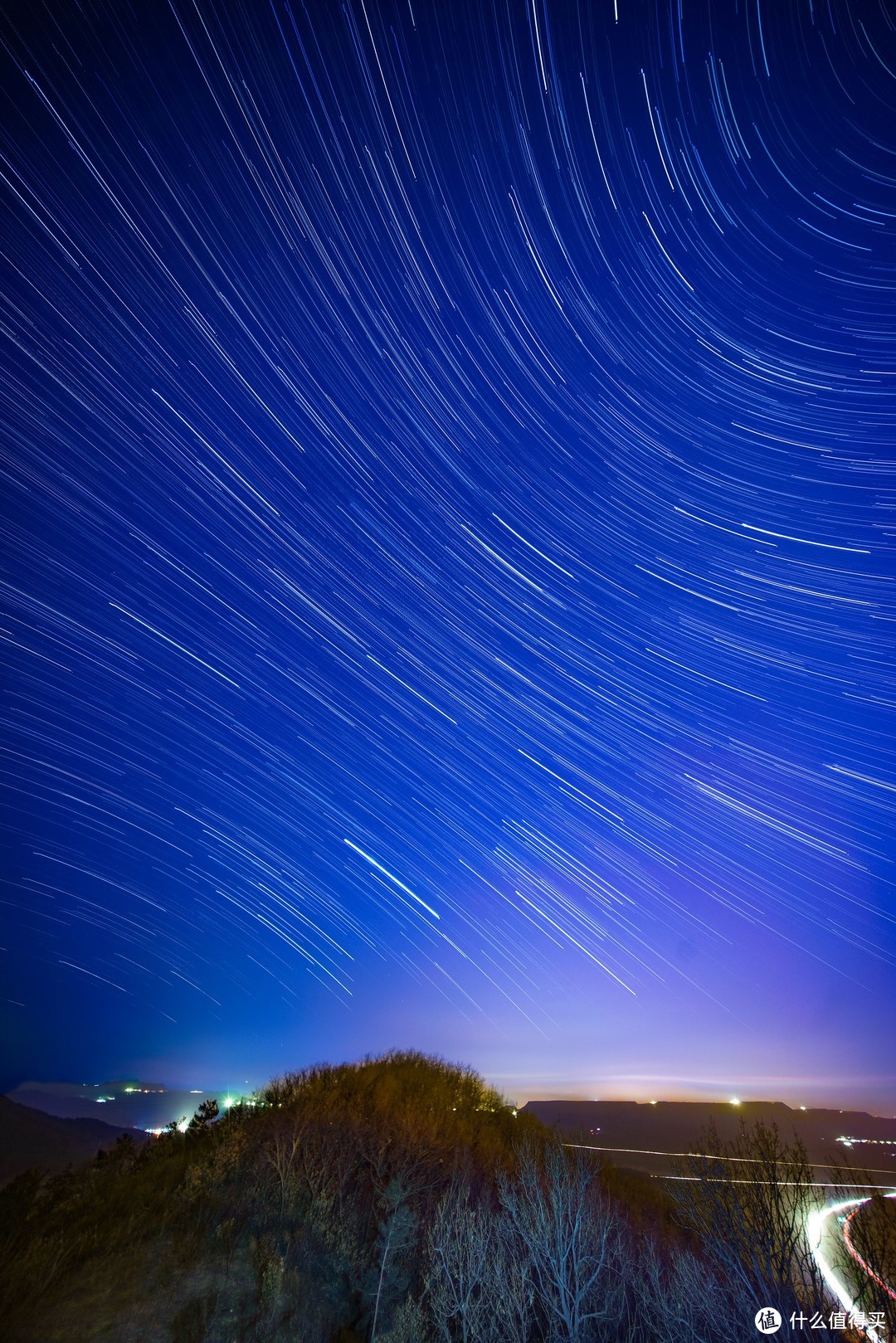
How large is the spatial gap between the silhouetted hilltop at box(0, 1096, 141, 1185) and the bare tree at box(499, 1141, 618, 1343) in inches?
2455

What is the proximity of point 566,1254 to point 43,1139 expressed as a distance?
10232 centimetres

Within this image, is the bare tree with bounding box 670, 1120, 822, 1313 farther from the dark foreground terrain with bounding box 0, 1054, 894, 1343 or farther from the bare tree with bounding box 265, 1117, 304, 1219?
the bare tree with bounding box 265, 1117, 304, 1219

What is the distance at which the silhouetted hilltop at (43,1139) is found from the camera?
67000 mm

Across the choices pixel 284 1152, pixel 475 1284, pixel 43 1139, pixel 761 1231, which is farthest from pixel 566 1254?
pixel 43 1139

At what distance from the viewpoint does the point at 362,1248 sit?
18.4 meters

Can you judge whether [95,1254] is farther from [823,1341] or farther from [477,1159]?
[477,1159]

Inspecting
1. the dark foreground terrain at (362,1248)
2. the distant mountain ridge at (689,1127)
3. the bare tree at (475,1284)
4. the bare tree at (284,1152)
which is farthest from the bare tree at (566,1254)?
the distant mountain ridge at (689,1127)

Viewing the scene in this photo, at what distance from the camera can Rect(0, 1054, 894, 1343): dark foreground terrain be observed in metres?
→ 12.9

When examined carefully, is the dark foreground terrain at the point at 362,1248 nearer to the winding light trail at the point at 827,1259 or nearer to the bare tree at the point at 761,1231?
the bare tree at the point at 761,1231

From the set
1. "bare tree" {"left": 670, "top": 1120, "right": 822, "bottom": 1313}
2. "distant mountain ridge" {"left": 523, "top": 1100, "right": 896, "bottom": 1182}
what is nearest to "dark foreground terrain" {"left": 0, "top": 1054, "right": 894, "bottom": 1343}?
"bare tree" {"left": 670, "top": 1120, "right": 822, "bottom": 1313}

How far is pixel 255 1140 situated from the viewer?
75.3 feet

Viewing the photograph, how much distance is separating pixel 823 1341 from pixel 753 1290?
1.82 meters

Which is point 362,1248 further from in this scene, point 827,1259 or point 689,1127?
point 689,1127

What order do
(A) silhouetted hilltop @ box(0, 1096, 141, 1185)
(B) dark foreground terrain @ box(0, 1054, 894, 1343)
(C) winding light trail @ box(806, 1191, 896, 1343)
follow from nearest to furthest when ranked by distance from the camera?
(B) dark foreground terrain @ box(0, 1054, 894, 1343) → (C) winding light trail @ box(806, 1191, 896, 1343) → (A) silhouetted hilltop @ box(0, 1096, 141, 1185)
